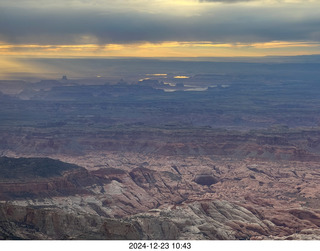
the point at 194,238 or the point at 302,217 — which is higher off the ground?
the point at 302,217

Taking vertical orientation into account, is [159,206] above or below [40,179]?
below

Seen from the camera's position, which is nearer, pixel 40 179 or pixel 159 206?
pixel 159 206

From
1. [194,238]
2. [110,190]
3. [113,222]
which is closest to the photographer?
[113,222]

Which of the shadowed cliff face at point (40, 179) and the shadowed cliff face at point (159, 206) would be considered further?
the shadowed cliff face at point (40, 179)

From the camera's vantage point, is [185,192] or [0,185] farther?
[185,192]

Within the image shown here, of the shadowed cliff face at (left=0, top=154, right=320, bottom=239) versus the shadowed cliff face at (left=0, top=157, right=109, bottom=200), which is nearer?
the shadowed cliff face at (left=0, top=154, right=320, bottom=239)

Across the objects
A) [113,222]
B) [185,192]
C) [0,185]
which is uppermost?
[185,192]

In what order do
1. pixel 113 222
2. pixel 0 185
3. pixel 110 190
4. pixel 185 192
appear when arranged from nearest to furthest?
pixel 113 222 → pixel 0 185 → pixel 110 190 → pixel 185 192

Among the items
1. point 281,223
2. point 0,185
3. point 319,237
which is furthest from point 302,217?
point 0,185

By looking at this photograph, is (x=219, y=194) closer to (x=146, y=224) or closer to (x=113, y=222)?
(x=146, y=224)
